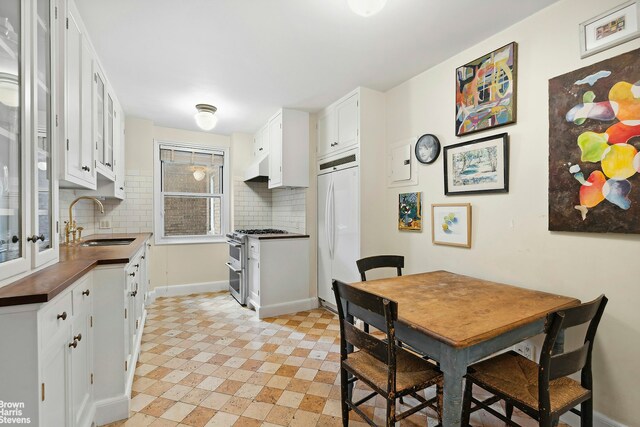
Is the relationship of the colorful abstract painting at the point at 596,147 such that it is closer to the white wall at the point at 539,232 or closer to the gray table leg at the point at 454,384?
the white wall at the point at 539,232

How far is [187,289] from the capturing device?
4449 millimetres

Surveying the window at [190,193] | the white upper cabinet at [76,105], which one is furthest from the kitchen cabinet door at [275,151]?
A: the white upper cabinet at [76,105]

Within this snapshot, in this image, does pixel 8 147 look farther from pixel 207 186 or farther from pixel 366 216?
pixel 207 186

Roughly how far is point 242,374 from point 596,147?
2754mm

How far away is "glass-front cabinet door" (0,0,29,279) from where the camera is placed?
117cm

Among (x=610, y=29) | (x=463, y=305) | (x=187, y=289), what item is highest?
(x=610, y=29)

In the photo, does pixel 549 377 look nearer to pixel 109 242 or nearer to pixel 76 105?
pixel 76 105

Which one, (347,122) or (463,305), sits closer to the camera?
(463,305)

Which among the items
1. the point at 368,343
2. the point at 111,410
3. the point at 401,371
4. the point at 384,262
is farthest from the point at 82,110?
the point at 401,371

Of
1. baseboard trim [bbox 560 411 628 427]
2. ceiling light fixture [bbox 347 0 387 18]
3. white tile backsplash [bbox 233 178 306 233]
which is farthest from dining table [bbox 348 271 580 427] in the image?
white tile backsplash [bbox 233 178 306 233]

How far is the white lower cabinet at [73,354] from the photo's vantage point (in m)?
1.06

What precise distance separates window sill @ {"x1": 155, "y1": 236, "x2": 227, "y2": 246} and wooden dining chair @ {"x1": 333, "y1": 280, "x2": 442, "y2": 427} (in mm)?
3468

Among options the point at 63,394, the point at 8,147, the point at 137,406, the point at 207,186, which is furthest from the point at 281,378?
the point at 207,186

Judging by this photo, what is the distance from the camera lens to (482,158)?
7.30ft
